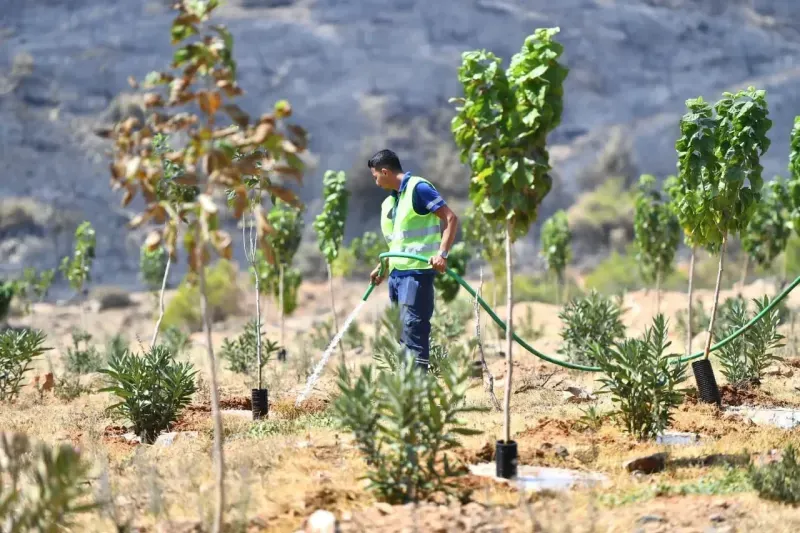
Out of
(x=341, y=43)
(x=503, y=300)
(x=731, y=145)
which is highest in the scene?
(x=341, y=43)

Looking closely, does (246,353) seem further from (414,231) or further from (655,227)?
(655,227)

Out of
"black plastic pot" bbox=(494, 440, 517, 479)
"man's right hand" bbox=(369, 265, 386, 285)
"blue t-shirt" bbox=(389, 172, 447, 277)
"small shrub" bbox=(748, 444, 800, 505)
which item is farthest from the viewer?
"man's right hand" bbox=(369, 265, 386, 285)

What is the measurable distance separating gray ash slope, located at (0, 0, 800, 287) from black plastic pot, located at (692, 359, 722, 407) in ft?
177

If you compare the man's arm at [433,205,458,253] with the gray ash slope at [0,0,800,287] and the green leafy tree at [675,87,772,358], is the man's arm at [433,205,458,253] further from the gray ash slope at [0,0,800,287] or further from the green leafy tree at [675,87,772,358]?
the gray ash slope at [0,0,800,287]

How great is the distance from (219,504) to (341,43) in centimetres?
7385

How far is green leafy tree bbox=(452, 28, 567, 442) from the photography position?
638cm

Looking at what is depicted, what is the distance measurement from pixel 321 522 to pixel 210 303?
113ft

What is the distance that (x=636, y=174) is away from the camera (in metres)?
71.1

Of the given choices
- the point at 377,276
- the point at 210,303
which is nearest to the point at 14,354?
the point at 377,276

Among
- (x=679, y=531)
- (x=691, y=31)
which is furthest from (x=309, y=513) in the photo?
(x=691, y=31)

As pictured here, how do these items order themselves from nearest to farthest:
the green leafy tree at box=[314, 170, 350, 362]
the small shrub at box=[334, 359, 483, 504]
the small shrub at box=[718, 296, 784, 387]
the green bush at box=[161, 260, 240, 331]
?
the small shrub at box=[334, 359, 483, 504] → the small shrub at box=[718, 296, 784, 387] → the green leafy tree at box=[314, 170, 350, 362] → the green bush at box=[161, 260, 240, 331]

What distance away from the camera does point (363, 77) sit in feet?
243

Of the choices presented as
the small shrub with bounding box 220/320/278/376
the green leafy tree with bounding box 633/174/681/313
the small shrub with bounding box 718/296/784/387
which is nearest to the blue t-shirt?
the small shrub with bounding box 718/296/784/387

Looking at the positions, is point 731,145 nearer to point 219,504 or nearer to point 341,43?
point 219,504
